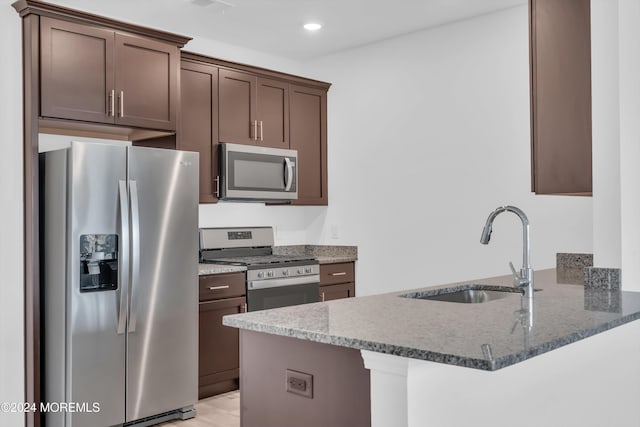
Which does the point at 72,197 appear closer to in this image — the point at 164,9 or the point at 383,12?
the point at 164,9

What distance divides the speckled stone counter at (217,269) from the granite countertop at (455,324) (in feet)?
5.83

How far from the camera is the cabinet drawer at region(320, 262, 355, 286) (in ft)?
15.5

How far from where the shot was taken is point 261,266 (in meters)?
4.17

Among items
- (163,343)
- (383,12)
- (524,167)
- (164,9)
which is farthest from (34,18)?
Answer: (524,167)

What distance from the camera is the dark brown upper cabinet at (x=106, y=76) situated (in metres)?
3.20

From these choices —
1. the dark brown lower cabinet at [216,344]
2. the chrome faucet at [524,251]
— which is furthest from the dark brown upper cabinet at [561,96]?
the dark brown lower cabinet at [216,344]

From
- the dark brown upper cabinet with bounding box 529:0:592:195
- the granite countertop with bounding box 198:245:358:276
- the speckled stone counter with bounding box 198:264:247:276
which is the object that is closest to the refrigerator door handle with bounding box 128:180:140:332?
the speckled stone counter with bounding box 198:264:247:276

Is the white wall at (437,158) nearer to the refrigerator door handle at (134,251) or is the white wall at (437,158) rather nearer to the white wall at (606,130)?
the white wall at (606,130)

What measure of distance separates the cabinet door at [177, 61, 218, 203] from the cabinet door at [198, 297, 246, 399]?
768 millimetres

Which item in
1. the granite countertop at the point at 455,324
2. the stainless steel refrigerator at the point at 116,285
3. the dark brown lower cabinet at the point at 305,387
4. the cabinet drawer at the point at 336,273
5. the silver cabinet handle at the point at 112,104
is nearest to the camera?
the granite countertop at the point at 455,324

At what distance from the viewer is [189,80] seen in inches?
162

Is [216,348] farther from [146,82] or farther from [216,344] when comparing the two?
[146,82]
